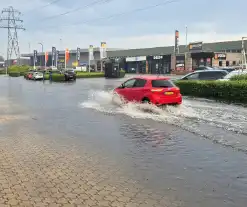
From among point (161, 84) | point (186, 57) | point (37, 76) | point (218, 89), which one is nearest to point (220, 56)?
point (186, 57)

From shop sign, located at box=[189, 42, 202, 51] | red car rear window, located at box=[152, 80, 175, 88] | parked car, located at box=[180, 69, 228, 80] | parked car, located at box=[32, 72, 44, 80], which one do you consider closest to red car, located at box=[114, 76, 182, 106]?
red car rear window, located at box=[152, 80, 175, 88]

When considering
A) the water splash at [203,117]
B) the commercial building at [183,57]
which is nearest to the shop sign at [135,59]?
the commercial building at [183,57]

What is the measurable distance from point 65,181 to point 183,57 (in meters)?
64.2

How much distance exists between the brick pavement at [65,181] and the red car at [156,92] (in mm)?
6836

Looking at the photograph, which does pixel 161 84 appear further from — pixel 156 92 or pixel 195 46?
pixel 195 46

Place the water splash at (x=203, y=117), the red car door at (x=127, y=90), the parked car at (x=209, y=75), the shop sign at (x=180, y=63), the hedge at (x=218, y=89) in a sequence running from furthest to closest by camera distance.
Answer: the shop sign at (x=180, y=63) < the parked car at (x=209, y=75) < the hedge at (x=218, y=89) < the red car door at (x=127, y=90) < the water splash at (x=203, y=117)

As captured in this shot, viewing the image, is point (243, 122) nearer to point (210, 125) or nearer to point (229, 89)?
point (210, 125)

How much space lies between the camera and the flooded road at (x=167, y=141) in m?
5.73

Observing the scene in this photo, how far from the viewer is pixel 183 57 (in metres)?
68.1

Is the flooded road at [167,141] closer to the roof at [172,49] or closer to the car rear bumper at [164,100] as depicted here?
the car rear bumper at [164,100]

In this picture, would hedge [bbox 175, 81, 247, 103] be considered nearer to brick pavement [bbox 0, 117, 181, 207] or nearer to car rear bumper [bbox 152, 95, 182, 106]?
car rear bumper [bbox 152, 95, 182, 106]

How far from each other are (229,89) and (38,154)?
13.9 meters

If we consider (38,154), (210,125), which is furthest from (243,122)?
(38,154)

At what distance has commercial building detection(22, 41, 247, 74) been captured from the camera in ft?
210
